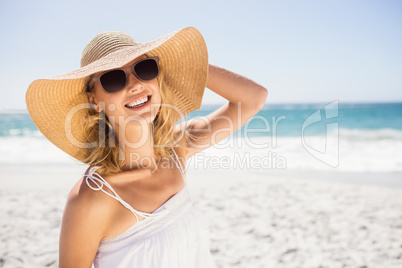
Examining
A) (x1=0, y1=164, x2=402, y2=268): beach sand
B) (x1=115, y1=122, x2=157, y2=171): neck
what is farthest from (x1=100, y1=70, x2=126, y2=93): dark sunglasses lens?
(x1=0, y1=164, x2=402, y2=268): beach sand

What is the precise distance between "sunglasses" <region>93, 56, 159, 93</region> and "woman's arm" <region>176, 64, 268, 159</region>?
479mm

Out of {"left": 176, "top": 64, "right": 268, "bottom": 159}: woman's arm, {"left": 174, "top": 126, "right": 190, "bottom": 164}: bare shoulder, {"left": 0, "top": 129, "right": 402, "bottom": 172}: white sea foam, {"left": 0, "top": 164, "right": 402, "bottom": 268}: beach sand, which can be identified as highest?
{"left": 176, "top": 64, "right": 268, "bottom": 159}: woman's arm

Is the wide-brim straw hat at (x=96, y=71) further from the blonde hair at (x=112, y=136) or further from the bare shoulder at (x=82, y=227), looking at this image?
the bare shoulder at (x=82, y=227)

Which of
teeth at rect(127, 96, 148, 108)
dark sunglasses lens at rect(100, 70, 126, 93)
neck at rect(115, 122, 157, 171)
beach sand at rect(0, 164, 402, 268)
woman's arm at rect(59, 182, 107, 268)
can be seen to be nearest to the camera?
woman's arm at rect(59, 182, 107, 268)

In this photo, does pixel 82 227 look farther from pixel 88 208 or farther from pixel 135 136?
pixel 135 136

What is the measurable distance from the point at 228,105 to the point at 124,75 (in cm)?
81

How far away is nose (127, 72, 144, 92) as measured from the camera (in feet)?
5.57

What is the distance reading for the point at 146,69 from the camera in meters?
1.75

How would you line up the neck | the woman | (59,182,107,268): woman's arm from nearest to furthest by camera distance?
(59,182,107,268): woman's arm < the woman < the neck

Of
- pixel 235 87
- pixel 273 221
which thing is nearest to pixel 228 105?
pixel 235 87

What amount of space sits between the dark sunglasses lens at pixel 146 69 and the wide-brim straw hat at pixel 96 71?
125 millimetres

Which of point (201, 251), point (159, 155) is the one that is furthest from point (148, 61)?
point (201, 251)

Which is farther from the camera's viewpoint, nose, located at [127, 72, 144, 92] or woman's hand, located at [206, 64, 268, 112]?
woman's hand, located at [206, 64, 268, 112]

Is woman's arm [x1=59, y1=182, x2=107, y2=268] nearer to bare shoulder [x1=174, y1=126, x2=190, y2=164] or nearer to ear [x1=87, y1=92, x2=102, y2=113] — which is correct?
ear [x1=87, y1=92, x2=102, y2=113]
